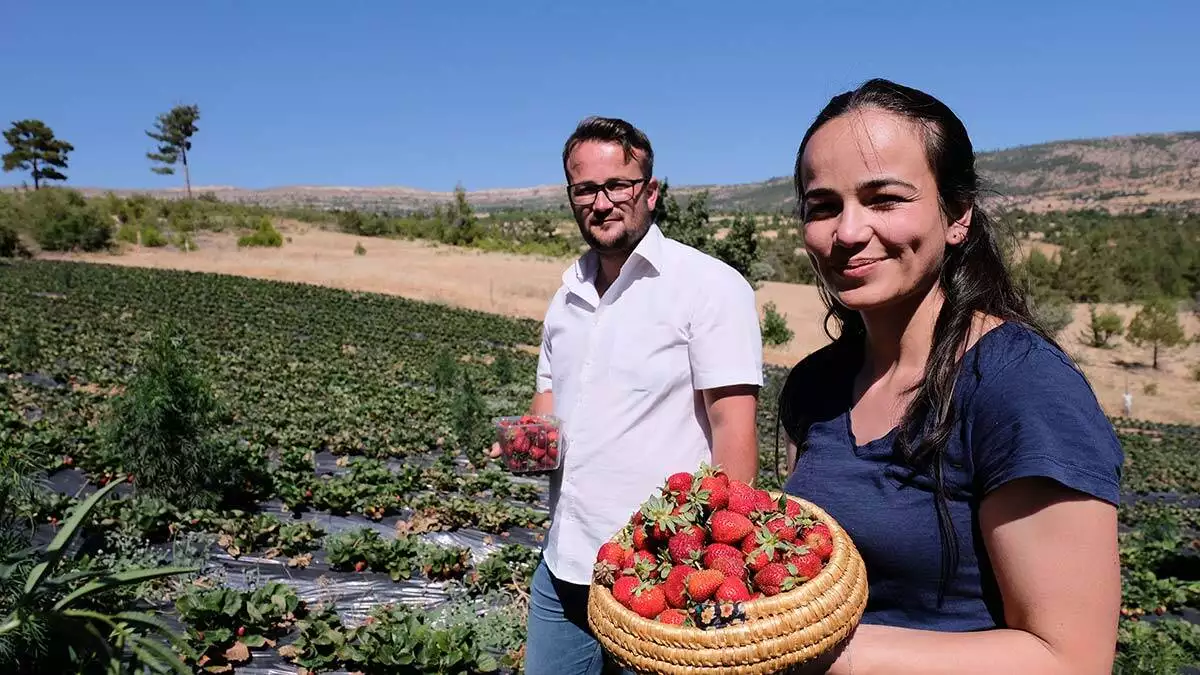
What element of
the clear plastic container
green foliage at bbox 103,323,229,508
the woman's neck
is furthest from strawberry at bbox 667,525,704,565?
green foliage at bbox 103,323,229,508

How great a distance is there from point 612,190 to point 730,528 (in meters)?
1.26

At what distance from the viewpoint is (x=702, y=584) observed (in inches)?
51.5

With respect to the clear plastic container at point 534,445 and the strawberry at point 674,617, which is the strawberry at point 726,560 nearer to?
the strawberry at point 674,617

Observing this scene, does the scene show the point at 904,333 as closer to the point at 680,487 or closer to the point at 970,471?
the point at 970,471

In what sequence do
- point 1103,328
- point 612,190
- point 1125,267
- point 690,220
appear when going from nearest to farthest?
point 612,190, point 690,220, point 1103,328, point 1125,267

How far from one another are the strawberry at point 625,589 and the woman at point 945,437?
0.37 metres

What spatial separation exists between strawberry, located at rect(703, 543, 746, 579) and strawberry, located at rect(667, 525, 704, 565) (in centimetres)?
2

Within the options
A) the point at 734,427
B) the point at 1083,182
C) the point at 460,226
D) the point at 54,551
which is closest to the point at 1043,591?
the point at 734,427

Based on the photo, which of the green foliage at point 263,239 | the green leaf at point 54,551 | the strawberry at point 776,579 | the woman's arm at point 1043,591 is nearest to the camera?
the woman's arm at point 1043,591

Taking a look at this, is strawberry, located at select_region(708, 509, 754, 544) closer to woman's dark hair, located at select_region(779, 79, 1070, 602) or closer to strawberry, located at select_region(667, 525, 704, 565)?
strawberry, located at select_region(667, 525, 704, 565)

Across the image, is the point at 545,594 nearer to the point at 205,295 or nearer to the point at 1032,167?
the point at 205,295

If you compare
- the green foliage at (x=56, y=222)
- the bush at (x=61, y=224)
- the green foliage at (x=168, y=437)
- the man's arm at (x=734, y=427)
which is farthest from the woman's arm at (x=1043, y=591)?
the bush at (x=61, y=224)

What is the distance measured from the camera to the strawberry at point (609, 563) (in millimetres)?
1472

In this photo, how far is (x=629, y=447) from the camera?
2271 mm
